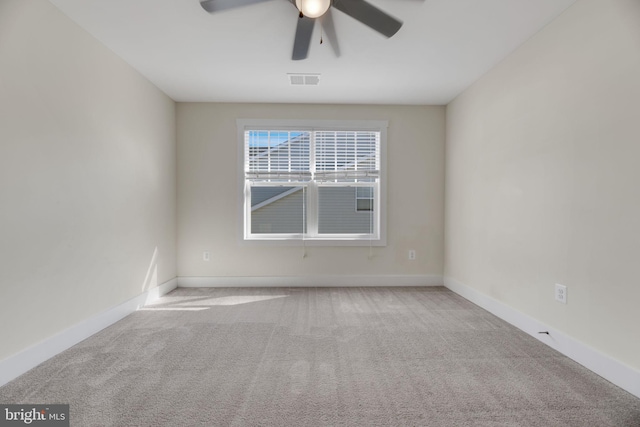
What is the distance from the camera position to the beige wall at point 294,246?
14.3 feet

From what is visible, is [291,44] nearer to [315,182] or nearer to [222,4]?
[222,4]

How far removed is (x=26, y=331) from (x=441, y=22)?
3528mm

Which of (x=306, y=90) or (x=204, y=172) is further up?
(x=306, y=90)

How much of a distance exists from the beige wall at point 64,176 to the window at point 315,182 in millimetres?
1360

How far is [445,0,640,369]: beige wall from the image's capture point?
1.89m

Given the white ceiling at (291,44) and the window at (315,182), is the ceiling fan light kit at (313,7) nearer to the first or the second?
the white ceiling at (291,44)

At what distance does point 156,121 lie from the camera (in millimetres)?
3793

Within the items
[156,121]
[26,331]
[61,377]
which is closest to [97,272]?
[26,331]

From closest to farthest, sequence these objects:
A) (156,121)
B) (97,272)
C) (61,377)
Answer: (61,377) < (97,272) < (156,121)

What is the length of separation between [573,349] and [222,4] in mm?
3232

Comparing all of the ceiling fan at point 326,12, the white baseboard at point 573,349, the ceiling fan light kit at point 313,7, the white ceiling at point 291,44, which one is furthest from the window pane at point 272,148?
the white baseboard at point 573,349

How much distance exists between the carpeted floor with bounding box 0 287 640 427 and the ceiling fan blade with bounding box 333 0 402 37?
7.49 feet

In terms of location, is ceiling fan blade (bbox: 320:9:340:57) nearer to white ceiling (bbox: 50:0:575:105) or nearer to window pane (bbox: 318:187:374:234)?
white ceiling (bbox: 50:0:575:105)

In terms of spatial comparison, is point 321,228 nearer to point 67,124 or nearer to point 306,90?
point 306,90
